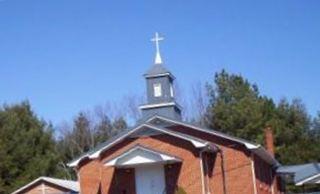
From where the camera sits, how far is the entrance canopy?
33.0 metres

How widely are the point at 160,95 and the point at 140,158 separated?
24.0 ft

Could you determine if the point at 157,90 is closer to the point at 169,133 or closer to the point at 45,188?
the point at 169,133

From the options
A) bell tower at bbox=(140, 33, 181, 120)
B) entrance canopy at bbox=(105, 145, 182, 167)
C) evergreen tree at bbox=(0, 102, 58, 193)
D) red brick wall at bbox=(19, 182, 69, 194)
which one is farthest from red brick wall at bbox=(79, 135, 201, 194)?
evergreen tree at bbox=(0, 102, 58, 193)

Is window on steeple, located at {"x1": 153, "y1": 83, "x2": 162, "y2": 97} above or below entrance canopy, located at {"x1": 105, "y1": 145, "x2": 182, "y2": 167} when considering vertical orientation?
above

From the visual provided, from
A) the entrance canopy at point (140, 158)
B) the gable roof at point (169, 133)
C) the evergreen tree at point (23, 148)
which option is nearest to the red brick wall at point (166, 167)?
the gable roof at point (169, 133)

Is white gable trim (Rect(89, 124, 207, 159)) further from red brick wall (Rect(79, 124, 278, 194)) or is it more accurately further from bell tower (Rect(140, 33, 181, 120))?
bell tower (Rect(140, 33, 181, 120))

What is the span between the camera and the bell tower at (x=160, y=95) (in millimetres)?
39247

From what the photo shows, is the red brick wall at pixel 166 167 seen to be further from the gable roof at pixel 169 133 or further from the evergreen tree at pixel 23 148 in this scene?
the evergreen tree at pixel 23 148

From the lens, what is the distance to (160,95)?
3966 centimetres

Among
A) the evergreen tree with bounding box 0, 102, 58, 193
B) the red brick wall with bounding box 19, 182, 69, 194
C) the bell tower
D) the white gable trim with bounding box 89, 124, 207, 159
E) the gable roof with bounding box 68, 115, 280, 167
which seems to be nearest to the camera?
the white gable trim with bounding box 89, 124, 207, 159

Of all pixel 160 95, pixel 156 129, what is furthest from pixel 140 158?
pixel 160 95

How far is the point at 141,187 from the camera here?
34.6 meters

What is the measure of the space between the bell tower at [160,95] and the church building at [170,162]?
2317mm

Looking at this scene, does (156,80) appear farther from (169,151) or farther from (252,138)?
Answer: (252,138)
